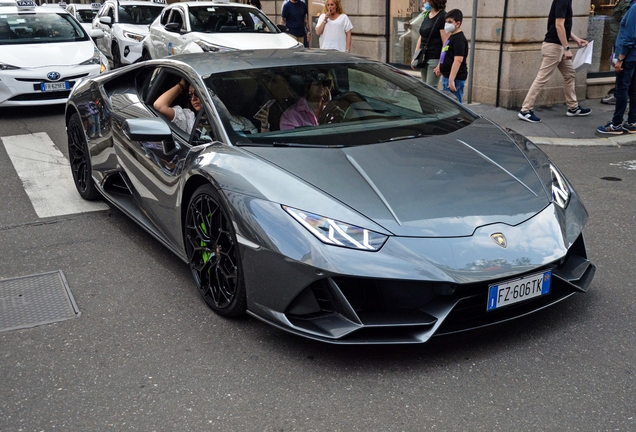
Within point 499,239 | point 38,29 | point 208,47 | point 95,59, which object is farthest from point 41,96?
point 499,239

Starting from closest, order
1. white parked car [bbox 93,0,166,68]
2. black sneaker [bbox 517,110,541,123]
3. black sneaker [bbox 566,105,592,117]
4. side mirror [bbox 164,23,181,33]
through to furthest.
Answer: black sneaker [bbox 517,110,541,123], black sneaker [bbox 566,105,592,117], side mirror [bbox 164,23,181,33], white parked car [bbox 93,0,166,68]

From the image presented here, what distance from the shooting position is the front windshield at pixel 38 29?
11.2 meters

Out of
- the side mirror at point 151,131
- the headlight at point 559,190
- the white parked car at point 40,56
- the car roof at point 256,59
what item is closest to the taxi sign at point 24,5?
the white parked car at point 40,56

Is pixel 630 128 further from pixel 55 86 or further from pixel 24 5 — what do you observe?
pixel 24 5

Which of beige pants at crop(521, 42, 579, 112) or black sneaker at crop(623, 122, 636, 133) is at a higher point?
beige pants at crop(521, 42, 579, 112)

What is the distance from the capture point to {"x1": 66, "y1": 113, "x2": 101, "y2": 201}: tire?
5941 millimetres

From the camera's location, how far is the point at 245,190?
357 cm

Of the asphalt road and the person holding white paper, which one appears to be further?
the person holding white paper

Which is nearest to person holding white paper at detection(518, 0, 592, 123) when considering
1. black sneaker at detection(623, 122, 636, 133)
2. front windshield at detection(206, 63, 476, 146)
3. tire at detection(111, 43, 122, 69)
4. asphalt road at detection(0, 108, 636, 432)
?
black sneaker at detection(623, 122, 636, 133)

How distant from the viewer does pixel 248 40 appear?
38.8 ft

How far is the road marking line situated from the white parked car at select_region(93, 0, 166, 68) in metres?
6.91

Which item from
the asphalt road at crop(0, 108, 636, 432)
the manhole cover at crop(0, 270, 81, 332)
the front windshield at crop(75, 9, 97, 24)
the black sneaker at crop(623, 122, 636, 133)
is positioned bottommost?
the black sneaker at crop(623, 122, 636, 133)

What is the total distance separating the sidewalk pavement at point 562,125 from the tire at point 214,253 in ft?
19.1

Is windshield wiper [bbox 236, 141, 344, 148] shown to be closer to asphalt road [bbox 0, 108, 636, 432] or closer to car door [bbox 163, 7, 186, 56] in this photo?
asphalt road [bbox 0, 108, 636, 432]
